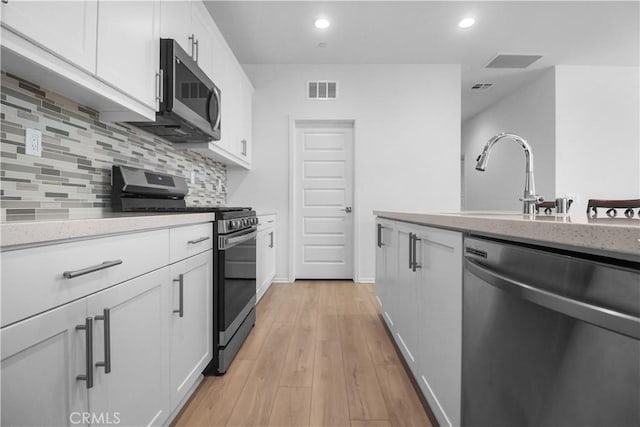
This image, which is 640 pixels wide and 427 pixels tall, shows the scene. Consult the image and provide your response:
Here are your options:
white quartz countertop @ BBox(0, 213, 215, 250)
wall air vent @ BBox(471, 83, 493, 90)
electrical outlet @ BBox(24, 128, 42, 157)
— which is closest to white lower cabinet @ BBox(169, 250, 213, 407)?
white quartz countertop @ BBox(0, 213, 215, 250)

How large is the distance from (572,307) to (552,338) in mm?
88

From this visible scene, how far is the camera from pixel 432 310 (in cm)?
127

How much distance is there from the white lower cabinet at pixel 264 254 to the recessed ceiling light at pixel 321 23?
6.43 feet

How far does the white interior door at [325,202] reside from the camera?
4.13m

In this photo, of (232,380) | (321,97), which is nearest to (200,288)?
(232,380)

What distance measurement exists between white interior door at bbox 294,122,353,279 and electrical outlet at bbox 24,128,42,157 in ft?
9.56

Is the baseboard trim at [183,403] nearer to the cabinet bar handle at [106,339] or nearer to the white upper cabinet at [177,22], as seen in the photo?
the cabinet bar handle at [106,339]

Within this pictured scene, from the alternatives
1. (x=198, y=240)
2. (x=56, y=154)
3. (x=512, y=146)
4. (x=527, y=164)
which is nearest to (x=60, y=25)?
(x=56, y=154)

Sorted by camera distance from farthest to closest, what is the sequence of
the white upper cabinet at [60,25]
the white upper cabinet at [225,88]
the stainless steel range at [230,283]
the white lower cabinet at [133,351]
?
the white upper cabinet at [225,88] → the stainless steel range at [230,283] → the white upper cabinet at [60,25] → the white lower cabinet at [133,351]

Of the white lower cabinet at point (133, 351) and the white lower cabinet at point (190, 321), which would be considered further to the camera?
the white lower cabinet at point (190, 321)

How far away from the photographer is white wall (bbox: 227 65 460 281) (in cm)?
405

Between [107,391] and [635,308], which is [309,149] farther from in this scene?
[635,308]

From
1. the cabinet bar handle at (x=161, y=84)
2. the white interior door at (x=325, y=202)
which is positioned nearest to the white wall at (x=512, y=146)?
the white interior door at (x=325, y=202)

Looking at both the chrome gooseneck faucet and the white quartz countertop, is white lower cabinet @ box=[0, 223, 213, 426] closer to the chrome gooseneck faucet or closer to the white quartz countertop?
the white quartz countertop
